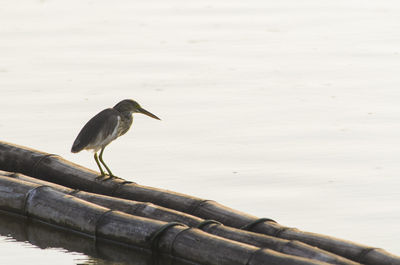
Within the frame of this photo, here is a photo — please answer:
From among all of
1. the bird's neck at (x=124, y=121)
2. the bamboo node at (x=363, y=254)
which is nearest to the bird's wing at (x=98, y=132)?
the bird's neck at (x=124, y=121)

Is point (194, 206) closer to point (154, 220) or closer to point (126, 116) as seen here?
point (154, 220)

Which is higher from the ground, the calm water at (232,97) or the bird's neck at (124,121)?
the bird's neck at (124,121)

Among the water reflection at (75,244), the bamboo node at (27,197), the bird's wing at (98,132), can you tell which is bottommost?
the water reflection at (75,244)

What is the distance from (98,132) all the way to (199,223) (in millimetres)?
1958

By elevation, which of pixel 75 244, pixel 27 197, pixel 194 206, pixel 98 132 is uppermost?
pixel 98 132

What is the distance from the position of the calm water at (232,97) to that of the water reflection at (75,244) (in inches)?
3.5

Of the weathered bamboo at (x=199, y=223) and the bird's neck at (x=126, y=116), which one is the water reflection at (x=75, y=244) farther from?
the bird's neck at (x=126, y=116)

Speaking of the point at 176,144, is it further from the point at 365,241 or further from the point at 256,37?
the point at 256,37

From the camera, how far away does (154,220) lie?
30.3 feet

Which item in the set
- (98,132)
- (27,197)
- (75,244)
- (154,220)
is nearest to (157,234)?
(154,220)

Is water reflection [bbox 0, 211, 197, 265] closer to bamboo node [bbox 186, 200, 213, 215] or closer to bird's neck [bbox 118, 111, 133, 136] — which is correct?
bamboo node [bbox 186, 200, 213, 215]

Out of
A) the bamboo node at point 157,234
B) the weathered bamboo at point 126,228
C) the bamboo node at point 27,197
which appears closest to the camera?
the weathered bamboo at point 126,228

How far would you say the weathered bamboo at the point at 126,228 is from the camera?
8484mm

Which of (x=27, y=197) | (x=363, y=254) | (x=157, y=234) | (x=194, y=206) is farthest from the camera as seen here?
(x=27, y=197)
